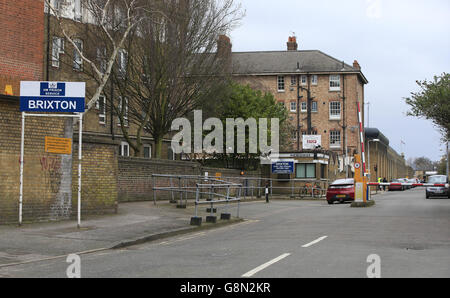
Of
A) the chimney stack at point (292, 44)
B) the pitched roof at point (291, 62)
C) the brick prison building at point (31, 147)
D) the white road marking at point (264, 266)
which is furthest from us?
the chimney stack at point (292, 44)

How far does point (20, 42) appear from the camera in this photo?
1639 centimetres

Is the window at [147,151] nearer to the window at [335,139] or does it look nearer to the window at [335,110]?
the window at [335,139]

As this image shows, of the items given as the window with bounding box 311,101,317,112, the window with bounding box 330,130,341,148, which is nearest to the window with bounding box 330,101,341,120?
the window with bounding box 330,130,341,148

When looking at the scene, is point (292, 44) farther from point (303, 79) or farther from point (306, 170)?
point (306, 170)

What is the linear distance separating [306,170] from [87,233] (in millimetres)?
35614

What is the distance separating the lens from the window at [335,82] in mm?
68125

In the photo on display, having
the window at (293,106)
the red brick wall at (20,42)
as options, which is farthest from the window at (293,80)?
the red brick wall at (20,42)

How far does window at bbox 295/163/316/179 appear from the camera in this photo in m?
47.5

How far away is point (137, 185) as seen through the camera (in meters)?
25.9

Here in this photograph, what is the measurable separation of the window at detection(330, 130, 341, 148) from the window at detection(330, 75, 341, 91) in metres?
5.27

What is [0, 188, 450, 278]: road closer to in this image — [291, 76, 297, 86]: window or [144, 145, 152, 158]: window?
[144, 145, 152, 158]: window

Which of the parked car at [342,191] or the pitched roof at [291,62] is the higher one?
the pitched roof at [291,62]

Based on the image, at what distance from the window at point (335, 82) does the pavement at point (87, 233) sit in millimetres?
51968

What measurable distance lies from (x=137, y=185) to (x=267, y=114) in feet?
64.6
